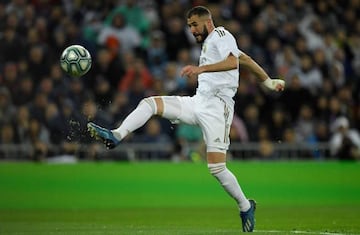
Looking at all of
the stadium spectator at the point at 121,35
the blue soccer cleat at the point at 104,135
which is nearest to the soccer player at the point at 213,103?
the blue soccer cleat at the point at 104,135

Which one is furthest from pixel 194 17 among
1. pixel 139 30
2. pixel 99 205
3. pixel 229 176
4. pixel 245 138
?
pixel 139 30

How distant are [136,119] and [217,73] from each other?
1.27 meters

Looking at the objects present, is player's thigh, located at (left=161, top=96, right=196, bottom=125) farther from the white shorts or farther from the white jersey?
the white jersey

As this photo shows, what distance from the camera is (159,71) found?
2372 centimetres

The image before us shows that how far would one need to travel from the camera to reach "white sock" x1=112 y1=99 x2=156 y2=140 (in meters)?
13.0

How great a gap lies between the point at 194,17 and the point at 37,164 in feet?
27.4

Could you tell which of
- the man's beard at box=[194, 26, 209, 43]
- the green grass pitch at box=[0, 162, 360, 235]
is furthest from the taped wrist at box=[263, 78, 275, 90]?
the green grass pitch at box=[0, 162, 360, 235]

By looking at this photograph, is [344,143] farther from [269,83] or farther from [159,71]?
[269,83]

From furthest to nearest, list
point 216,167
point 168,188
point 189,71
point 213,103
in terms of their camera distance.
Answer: point 168,188 → point 213,103 → point 216,167 → point 189,71

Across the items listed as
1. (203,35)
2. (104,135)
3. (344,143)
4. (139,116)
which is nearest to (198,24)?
(203,35)

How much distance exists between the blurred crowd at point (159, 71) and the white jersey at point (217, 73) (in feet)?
24.8

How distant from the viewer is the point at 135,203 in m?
21.0

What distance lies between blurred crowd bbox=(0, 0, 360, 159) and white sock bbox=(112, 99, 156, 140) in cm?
769

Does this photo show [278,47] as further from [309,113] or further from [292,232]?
[292,232]
